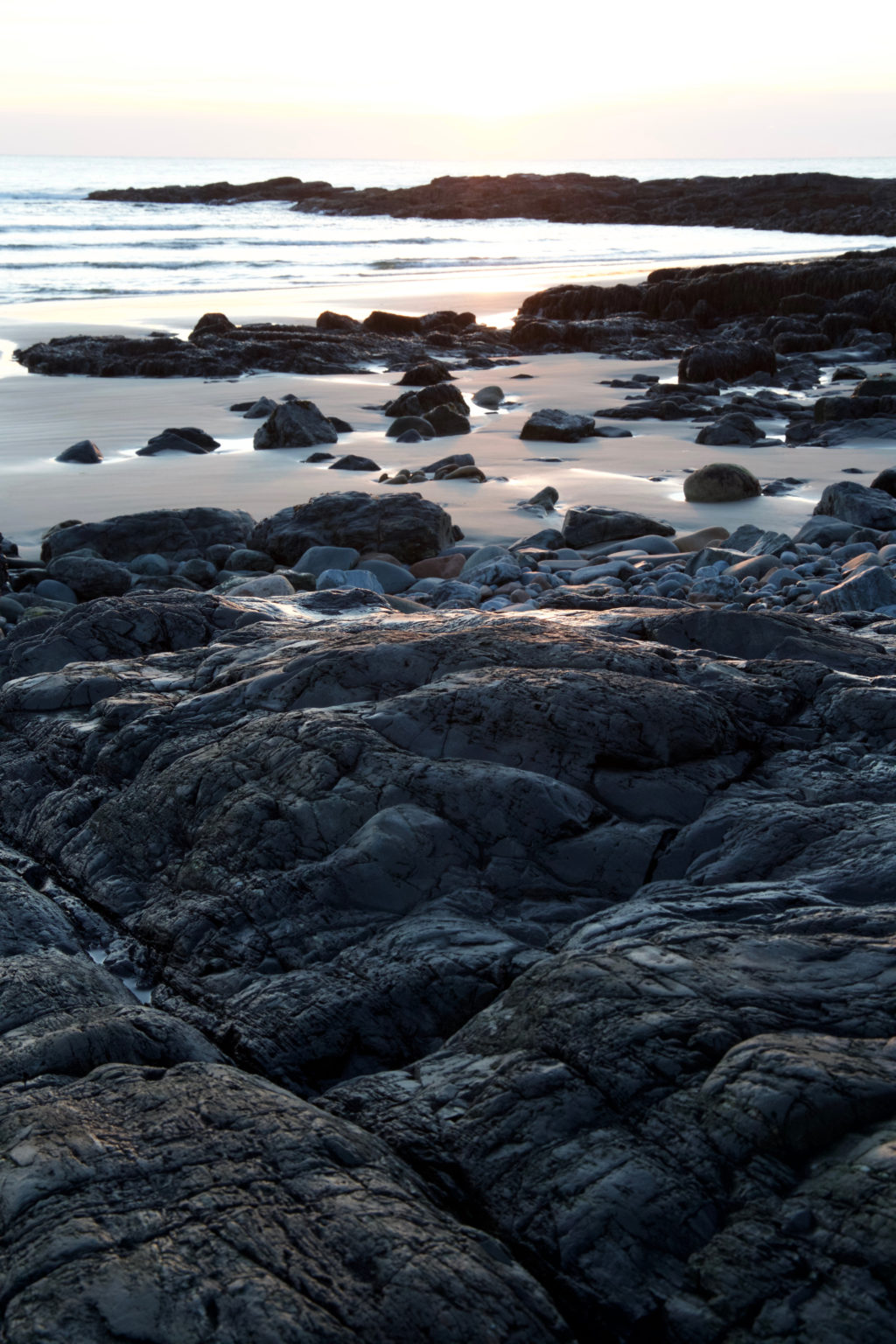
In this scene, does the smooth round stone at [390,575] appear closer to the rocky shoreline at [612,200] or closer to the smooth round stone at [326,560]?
the smooth round stone at [326,560]

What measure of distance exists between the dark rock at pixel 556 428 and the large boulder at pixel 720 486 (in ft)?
7.90

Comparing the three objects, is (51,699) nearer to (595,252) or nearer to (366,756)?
(366,756)

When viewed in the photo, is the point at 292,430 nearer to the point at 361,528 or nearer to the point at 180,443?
the point at 180,443

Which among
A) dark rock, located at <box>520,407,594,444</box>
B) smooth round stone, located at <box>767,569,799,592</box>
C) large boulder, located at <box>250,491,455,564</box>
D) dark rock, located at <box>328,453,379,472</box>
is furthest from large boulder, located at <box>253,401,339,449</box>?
smooth round stone, located at <box>767,569,799,592</box>

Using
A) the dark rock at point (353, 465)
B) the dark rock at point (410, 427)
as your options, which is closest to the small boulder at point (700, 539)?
the dark rock at point (353, 465)

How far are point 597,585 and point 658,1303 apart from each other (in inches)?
202

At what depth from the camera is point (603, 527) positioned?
784 cm

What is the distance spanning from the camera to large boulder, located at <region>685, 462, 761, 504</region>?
8.83 meters

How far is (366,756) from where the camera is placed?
9.61 ft

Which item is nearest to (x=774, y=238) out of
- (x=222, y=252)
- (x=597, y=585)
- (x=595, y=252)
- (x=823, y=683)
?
(x=595, y=252)

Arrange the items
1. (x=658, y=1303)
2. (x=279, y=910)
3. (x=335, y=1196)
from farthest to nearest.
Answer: (x=279, y=910) → (x=335, y=1196) → (x=658, y=1303)

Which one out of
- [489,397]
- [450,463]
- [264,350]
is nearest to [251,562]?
[450,463]

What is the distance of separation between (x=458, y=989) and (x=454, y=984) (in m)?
0.02

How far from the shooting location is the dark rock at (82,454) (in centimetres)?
1008
